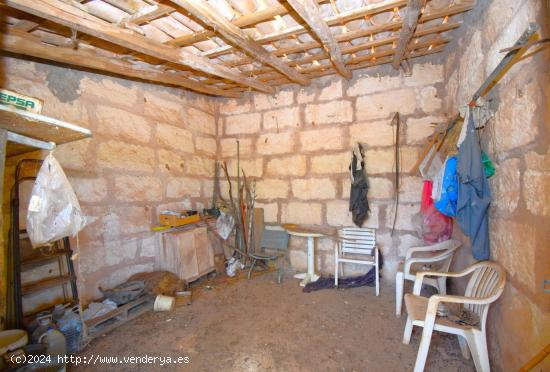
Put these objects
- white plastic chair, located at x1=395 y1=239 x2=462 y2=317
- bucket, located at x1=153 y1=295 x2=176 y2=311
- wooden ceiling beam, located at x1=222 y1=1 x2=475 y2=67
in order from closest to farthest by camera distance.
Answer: wooden ceiling beam, located at x1=222 y1=1 x2=475 y2=67 < white plastic chair, located at x1=395 y1=239 x2=462 y2=317 < bucket, located at x1=153 y1=295 x2=176 y2=311

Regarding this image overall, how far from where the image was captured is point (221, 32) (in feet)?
7.02

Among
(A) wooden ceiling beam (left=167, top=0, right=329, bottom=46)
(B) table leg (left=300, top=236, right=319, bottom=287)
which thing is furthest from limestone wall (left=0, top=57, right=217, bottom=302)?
(B) table leg (left=300, top=236, right=319, bottom=287)

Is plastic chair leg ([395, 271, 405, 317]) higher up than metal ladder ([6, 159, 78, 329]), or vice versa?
metal ladder ([6, 159, 78, 329])

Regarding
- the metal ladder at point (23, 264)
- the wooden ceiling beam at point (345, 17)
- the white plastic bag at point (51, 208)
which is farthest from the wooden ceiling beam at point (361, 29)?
the metal ladder at point (23, 264)

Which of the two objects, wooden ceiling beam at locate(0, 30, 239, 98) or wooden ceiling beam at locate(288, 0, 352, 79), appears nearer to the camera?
wooden ceiling beam at locate(288, 0, 352, 79)

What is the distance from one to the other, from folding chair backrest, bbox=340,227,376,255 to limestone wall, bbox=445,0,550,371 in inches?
56.3

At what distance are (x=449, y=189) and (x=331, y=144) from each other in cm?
177

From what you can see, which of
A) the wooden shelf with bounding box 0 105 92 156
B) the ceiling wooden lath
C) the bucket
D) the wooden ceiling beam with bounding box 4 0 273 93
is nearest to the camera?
the wooden shelf with bounding box 0 105 92 156

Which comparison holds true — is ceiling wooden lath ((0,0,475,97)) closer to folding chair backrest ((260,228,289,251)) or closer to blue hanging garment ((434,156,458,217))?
blue hanging garment ((434,156,458,217))

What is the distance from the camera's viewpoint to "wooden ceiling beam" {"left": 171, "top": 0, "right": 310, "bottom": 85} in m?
1.83

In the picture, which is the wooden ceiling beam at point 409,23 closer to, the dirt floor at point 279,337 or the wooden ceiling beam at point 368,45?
the wooden ceiling beam at point 368,45

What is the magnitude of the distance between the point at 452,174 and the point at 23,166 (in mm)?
3396

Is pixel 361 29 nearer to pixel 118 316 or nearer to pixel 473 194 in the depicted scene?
pixel 473 194

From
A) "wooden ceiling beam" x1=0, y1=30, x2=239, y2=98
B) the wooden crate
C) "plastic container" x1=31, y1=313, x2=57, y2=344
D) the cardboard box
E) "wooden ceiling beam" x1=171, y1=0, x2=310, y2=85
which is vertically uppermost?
"wooden ceiling beam" x1=171, y1=0, x2=310, y2=85
